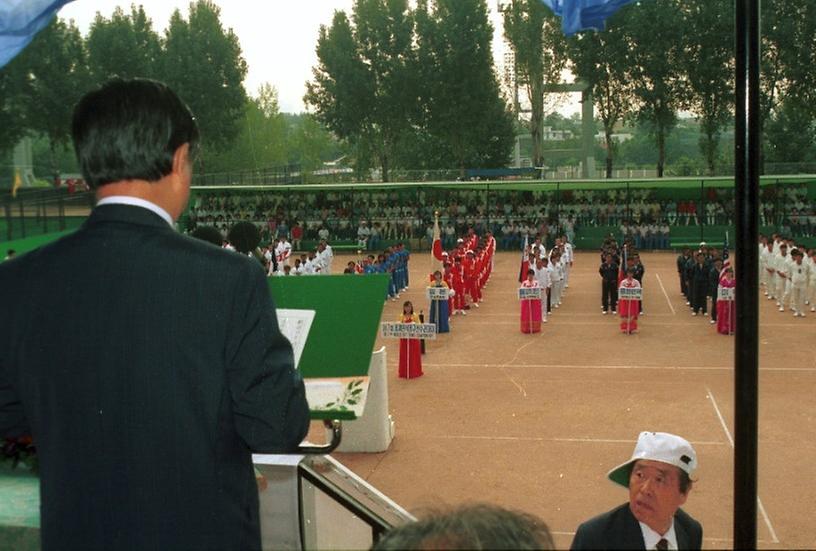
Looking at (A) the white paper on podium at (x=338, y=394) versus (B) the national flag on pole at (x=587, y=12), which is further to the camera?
(B) the national flag on pole at (x=587, y=12)

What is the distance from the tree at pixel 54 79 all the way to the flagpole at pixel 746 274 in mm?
29435

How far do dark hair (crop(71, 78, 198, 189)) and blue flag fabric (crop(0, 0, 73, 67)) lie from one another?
387 cm

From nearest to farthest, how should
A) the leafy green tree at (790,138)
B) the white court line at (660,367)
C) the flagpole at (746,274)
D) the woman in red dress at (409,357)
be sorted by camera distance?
the flagpole at (746,274), the woman in red dress at (409,357), the white court line at (660,367), the leafy green tree at (790,138)

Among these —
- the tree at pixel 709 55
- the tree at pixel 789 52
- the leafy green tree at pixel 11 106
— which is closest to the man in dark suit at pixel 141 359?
the leafy green tree at pixel 11 106

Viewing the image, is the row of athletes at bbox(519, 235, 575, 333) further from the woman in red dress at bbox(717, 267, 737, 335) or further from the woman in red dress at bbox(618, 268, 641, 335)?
the woman in red dress at bbox(717, 267, 737, 335)

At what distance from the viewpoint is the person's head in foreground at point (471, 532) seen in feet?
3.59

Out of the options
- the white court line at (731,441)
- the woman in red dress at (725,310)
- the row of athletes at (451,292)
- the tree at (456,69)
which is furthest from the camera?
the tree at (456,69)

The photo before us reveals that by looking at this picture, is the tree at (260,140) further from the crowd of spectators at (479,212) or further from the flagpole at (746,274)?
the flagpole at (746,274)

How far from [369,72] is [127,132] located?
48.2 meters

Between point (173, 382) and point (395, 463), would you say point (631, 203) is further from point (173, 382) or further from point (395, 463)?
point (173, 382)

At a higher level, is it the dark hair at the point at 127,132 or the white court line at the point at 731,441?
the dark hair at the point at 127,132

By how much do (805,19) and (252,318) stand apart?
40.3 m

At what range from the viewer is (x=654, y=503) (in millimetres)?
3035

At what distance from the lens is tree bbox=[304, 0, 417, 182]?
4816 cm
